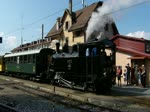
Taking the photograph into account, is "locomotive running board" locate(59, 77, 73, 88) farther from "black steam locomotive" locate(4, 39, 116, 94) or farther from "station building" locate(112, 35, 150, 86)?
"station building" locate(112, 35, 150, 86)

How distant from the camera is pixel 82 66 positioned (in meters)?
20.6

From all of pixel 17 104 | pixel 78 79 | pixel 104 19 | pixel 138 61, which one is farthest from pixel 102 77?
pixel 104 19

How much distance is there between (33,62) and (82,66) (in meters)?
9.45

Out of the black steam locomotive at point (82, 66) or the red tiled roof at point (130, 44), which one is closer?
the black steam locomotive at point (82, 66)

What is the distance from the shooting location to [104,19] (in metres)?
42.9

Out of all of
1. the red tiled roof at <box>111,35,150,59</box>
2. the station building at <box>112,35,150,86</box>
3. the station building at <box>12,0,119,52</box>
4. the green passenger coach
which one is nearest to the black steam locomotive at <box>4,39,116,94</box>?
the green passenger coach

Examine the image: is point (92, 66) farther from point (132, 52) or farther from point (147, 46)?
point (147, 46)

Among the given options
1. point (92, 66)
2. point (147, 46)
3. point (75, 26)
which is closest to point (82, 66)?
point (92, 66)

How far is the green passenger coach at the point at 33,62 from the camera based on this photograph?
28.4 metres

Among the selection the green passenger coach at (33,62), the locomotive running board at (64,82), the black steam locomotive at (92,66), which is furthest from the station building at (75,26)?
the black steam locomotive at (92,66)

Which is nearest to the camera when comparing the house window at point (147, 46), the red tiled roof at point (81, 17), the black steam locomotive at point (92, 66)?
the black steam locomotive at point (92, 66)

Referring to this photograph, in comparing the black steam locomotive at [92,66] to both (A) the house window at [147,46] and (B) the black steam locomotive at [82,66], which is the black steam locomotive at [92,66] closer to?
(B) the black steam locomotive at [82,66]

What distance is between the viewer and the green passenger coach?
93.0 ft

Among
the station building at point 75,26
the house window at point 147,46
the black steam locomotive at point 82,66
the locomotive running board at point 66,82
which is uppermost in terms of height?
the station building at point 75,26
